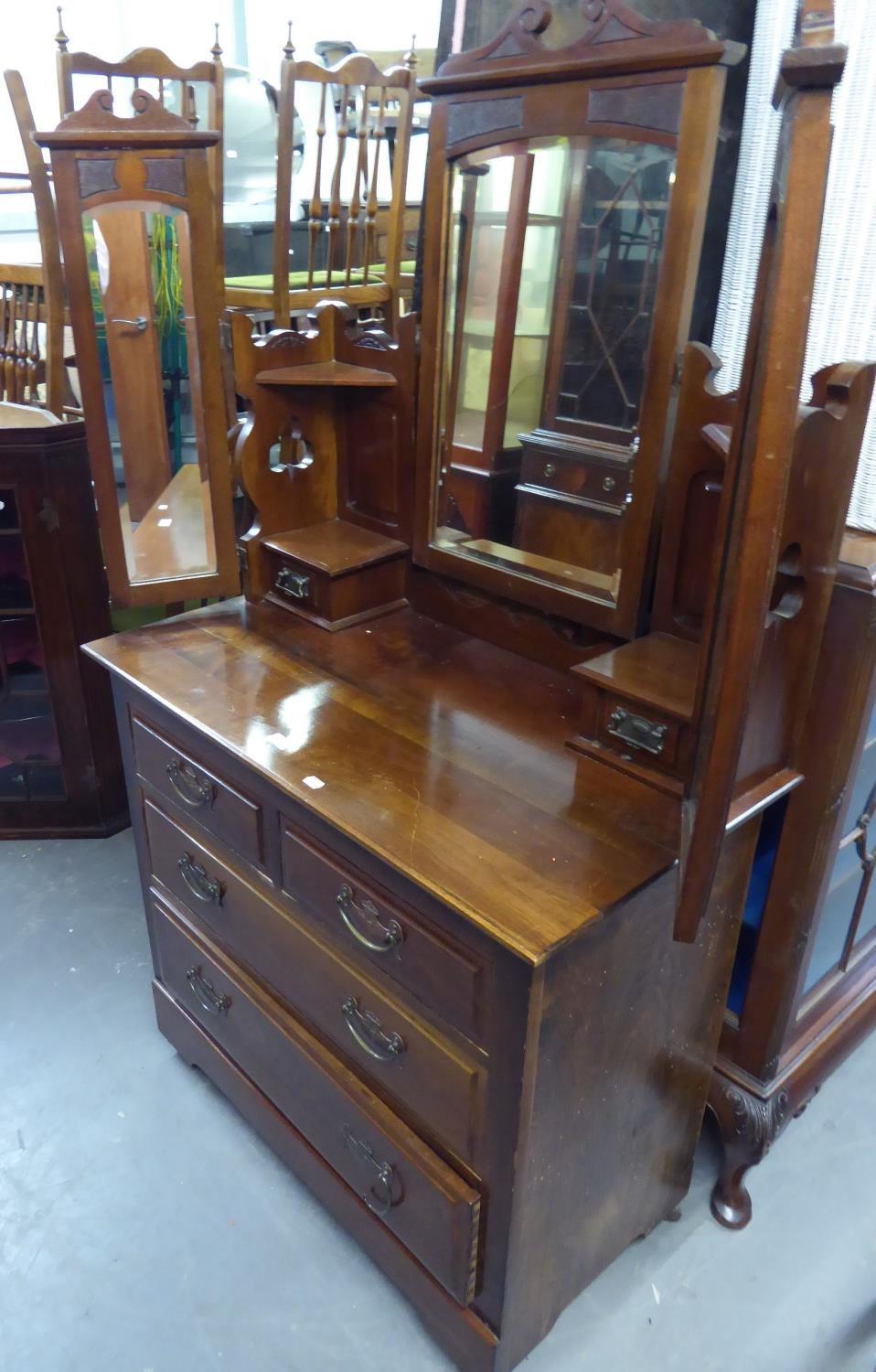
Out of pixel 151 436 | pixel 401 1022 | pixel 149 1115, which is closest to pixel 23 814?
pixel 149 1115

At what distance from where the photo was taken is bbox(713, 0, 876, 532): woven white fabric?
1.05m

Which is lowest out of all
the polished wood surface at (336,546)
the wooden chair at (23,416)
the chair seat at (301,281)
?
the polished wood surface at (336,546)

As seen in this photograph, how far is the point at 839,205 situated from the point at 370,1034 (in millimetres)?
1142

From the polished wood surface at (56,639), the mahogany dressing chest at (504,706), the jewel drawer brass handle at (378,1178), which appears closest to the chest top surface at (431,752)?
the mahogany dressing chest at (504,706)

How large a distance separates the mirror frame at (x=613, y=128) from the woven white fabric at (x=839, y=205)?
0.10 m

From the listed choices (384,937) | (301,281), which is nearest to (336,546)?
(384,937)

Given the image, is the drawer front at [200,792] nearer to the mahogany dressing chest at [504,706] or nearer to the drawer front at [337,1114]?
the mahogany dressing chest at [504,706]

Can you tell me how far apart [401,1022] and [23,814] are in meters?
1.49

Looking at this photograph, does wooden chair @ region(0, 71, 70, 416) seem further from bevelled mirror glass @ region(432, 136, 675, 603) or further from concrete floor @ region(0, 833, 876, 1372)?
concrete floor @ region(0, 833, 876, 1372)

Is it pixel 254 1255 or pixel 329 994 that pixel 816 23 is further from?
pixel 254 1255

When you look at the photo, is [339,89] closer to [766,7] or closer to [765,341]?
[766,7]

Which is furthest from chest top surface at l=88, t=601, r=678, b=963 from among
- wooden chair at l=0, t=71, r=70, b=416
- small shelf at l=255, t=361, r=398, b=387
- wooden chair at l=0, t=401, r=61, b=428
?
wooden chair at l=0, t=71, r=70, b=416

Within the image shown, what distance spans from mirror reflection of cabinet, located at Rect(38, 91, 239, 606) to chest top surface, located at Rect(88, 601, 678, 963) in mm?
123

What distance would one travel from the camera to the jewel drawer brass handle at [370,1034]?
3.71 feet
